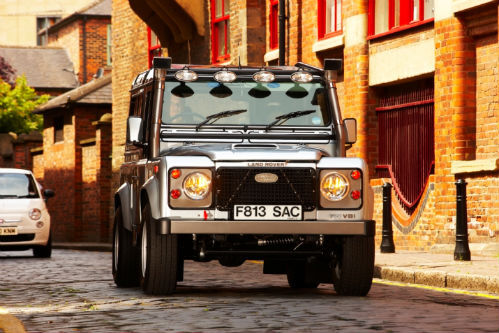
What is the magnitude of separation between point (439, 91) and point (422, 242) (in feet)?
8.69

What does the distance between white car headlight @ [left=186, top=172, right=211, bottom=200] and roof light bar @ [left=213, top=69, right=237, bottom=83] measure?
1.70m

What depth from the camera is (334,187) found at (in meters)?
11.5

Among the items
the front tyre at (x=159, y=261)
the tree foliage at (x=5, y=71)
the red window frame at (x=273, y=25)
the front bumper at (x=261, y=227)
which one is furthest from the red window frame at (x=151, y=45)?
the tree foliage at (x=5, y=71)

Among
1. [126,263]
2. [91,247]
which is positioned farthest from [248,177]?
[91,247]

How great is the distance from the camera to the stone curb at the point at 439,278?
1282 centimetres

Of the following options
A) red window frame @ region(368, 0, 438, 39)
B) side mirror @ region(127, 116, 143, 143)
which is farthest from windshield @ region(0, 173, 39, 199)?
side mirror @ region(127, 116, 143, 143)

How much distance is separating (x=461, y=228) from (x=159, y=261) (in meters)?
6.38

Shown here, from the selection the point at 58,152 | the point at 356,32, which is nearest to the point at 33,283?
the point at 356,32

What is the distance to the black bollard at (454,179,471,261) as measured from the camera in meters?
16.5

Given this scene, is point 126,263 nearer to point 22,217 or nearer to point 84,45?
point 22,217

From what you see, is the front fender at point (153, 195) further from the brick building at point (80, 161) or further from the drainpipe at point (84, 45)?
the drainpipe at point (84, 45)

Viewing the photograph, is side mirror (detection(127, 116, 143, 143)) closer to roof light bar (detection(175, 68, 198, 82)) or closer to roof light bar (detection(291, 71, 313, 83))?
roof light bar (detection(175, 68, 198, 82))

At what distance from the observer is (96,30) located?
223 feet

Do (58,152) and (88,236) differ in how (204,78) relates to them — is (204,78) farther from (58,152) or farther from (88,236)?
(58,152)
